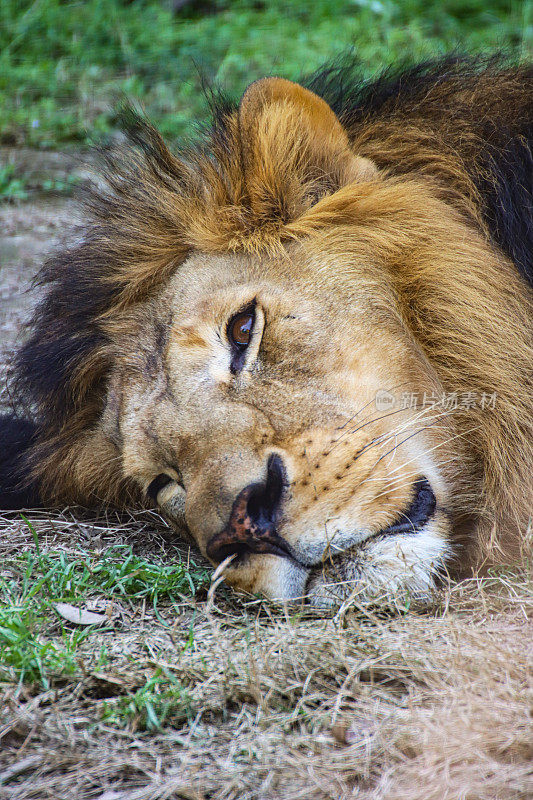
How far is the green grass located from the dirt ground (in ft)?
0.15

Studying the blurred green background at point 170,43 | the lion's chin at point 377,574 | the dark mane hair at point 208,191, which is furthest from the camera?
the blurred green background at point 170,43


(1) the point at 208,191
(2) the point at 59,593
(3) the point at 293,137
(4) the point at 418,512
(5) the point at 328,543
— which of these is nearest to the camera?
(5) the point at 328,543

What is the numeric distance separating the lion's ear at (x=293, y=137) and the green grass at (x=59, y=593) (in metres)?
1.45

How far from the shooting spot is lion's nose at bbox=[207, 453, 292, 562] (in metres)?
2.43

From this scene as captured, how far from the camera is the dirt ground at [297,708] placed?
1859mm

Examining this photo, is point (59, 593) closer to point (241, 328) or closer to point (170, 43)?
point (241, 328)

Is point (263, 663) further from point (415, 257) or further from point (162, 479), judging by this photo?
point (415, 257)

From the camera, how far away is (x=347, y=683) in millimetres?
2182

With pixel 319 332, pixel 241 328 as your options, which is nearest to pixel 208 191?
pixel 241 328

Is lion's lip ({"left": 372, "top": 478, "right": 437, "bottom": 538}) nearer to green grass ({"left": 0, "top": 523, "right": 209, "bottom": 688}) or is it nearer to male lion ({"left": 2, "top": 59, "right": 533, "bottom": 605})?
male lion ({"left": 2, "top": 59, "right": 533, "bottom": 605})

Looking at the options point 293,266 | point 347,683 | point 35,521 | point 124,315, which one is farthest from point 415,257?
point 35,521

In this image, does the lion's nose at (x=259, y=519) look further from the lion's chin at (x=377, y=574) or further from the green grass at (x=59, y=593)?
the green grass at (x=59, y=593)

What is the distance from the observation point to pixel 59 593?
2.85m

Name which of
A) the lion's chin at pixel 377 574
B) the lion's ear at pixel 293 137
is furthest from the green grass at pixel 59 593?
the lion's ear at pixel 293 137
